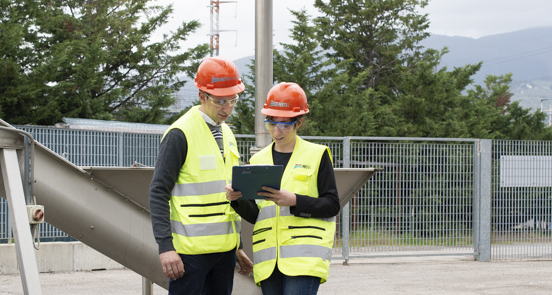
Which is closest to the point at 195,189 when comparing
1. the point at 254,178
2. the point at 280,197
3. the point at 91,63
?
the point at 254,178

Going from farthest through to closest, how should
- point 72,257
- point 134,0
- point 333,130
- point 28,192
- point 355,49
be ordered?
point 355,49, point 134,0, point 333,130, point 72,257, point 28,192

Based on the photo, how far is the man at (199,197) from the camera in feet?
9.80

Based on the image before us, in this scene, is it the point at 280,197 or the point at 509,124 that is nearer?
the point at 280,197

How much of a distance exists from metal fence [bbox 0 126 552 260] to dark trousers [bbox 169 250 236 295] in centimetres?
627

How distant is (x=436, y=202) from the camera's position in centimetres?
1030

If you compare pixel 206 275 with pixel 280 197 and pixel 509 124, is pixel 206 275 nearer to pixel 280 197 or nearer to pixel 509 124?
pixel 280 197

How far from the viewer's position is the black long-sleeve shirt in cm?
315

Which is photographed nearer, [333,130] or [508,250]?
[508,250]

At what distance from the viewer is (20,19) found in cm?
1490

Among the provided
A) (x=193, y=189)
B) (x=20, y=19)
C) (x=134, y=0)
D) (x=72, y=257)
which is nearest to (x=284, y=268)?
(x=193, y=189)

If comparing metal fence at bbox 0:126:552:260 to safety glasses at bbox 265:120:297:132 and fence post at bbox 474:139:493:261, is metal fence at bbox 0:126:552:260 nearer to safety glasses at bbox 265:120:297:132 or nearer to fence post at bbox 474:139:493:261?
fence post at bbox 474:139:493:261

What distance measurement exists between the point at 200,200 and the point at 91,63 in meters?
13.4

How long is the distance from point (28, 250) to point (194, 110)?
48.2 inches

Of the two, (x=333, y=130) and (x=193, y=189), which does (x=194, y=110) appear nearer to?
(x=193, y=189)
